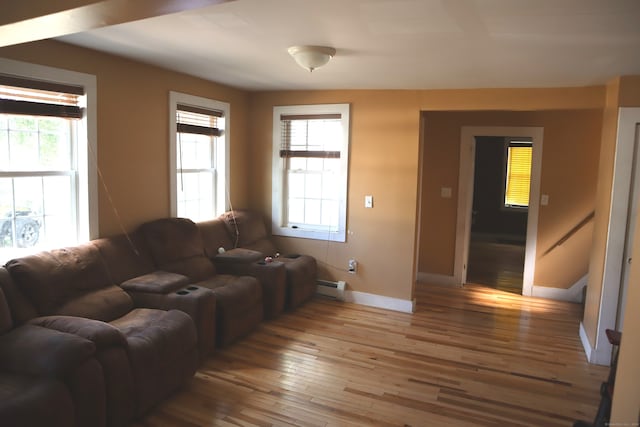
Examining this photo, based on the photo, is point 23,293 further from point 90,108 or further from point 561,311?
point 561,311

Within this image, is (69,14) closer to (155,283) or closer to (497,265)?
(155,283)

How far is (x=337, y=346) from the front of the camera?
12.7 feet

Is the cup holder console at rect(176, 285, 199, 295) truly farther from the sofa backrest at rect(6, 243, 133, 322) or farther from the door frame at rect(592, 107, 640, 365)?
the door frame at rect(592, 107, 640, 365)

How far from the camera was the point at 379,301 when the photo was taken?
495 centimetres

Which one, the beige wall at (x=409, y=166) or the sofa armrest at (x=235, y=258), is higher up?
the beige wall at (x=409, y=166)

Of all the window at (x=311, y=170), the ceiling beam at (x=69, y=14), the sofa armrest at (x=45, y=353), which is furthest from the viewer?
the window at (x=311, y=170)

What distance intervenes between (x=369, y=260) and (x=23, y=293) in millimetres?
3290

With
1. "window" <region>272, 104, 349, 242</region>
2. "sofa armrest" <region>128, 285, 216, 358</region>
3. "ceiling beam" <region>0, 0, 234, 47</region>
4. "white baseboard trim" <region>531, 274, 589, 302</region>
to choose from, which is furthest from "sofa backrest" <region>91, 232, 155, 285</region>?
"white baseboard trim" <region>531, 274, 589, 302</region>

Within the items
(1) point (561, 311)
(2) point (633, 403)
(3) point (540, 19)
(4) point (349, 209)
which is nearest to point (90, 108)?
(4) point (349, 209)

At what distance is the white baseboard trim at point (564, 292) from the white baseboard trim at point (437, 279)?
97 cm

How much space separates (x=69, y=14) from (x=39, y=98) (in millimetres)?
1565

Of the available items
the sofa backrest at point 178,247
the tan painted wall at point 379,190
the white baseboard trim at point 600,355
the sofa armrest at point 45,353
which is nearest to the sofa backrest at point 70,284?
the sofa armrest at point 45,353

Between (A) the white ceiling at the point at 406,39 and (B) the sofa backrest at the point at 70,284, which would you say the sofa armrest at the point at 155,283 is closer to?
(B) the sofa backrest at the point at 70,284

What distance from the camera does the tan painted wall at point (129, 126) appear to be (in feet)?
10.9
